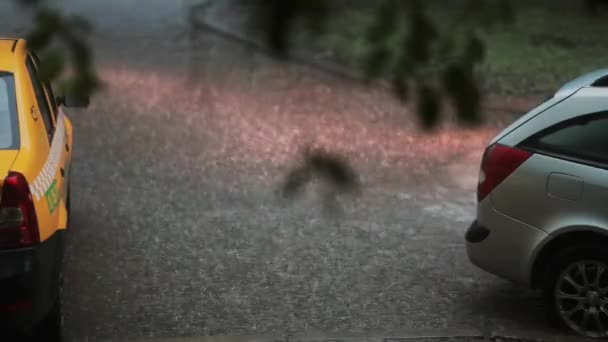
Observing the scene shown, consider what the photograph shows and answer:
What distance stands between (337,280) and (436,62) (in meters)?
5.90

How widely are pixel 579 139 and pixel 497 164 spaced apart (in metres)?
0.50

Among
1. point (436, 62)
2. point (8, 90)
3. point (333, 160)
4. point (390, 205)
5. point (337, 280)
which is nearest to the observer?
point (436, 62)

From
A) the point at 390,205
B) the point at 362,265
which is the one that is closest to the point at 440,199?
the point at 390,205

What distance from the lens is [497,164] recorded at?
692 centimetres

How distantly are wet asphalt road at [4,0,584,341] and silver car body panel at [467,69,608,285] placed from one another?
1.34 ft

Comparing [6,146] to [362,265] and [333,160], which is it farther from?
[333,160]

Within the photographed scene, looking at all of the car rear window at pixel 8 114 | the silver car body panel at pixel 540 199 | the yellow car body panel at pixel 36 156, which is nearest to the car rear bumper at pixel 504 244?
the silver car body panel at pixel 540 199

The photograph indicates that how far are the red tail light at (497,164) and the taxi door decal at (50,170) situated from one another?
98.6 inches

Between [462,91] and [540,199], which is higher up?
[462,91]

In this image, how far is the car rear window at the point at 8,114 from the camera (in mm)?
6164

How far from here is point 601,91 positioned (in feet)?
22.2

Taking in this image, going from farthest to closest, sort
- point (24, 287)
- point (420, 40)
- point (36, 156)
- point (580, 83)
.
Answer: point (580, 83) → point (36, 156) → point (24, 287) → point (420, 40)

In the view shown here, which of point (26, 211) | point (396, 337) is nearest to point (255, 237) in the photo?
point (396, 337)

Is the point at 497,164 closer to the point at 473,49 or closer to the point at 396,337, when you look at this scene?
the point at 396,337
